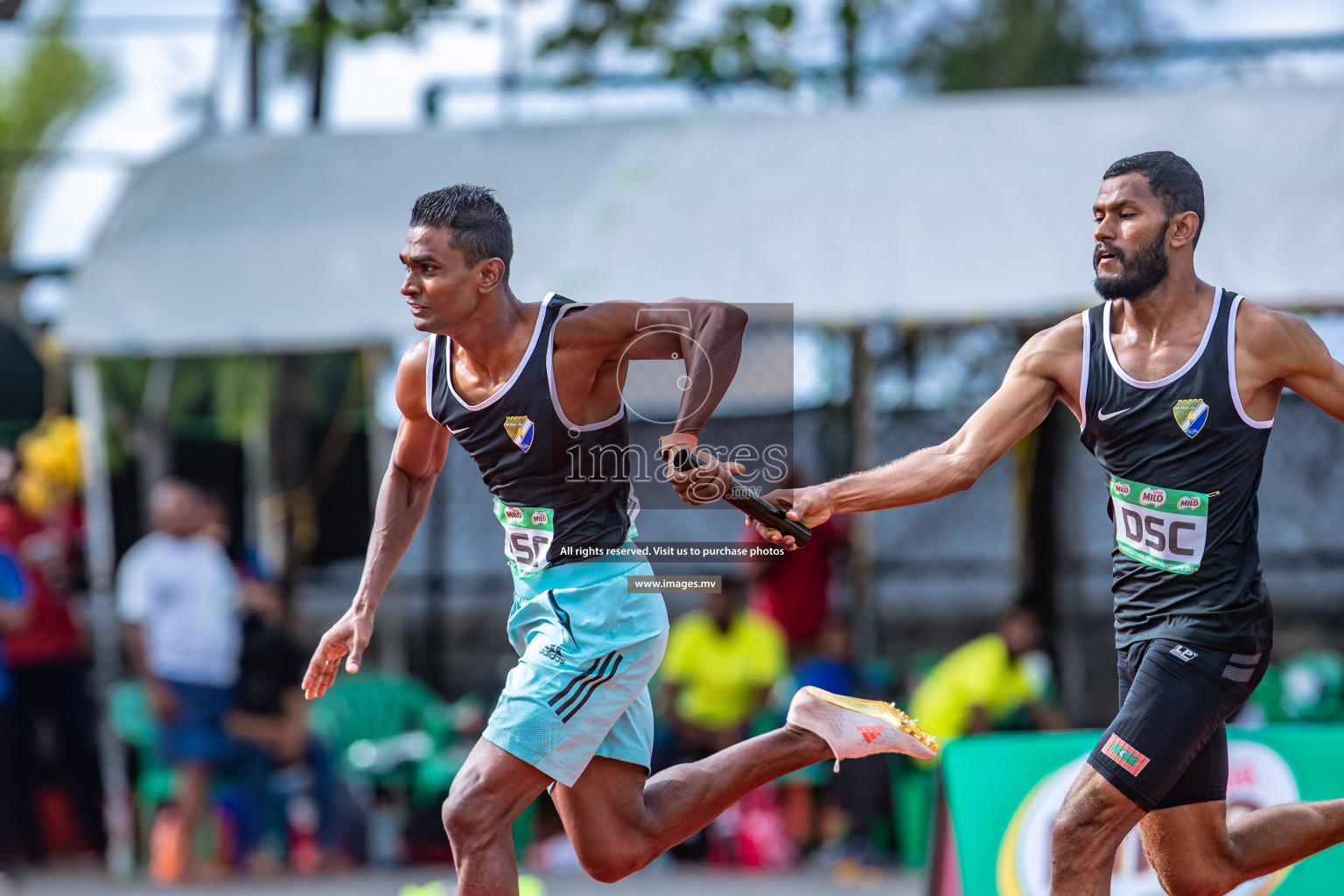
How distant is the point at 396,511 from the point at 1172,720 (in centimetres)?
237

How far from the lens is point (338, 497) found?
10.6 m

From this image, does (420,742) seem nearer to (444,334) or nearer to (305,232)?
(305,232)

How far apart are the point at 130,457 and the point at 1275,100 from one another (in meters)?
7.85

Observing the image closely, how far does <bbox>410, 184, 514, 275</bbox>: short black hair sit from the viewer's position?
4.01 m

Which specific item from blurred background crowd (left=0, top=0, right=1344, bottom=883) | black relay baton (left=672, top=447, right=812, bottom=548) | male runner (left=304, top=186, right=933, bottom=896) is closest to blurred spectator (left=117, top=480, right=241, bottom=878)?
blurred background crowd (left=0, top=0, right=1344, bottom=883)

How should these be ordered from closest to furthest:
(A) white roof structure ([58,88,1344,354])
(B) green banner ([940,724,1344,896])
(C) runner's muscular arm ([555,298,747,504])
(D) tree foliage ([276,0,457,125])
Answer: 1. (C) runner's muscular arm ([555,298,747,504])
2. (B) green banner ([940,724,1344,896])
3. (A) white roof structure ([58,88,1344,354])
4. (D) tree foliage ([276,0,457,125])

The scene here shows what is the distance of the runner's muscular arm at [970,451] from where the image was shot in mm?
3736

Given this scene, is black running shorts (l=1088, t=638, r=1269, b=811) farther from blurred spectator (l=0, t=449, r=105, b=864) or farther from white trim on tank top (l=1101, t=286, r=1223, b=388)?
blurred spectator (l=0, t=449, r=105, b=864)

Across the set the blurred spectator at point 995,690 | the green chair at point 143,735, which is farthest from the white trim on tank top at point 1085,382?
the green chair at point 143,735

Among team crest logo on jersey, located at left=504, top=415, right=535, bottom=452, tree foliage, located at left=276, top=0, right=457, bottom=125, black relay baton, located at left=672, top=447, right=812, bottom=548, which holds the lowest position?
black relay baton, located at left=672, top=447, right=812, bottom=548

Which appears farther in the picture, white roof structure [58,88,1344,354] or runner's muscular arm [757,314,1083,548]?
white roof structure [58,88,1344,354]

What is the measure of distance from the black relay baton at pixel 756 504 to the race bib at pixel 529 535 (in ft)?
1.87

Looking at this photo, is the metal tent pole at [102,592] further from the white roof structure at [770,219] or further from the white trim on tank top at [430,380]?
the white trim on tank top at [430,380]

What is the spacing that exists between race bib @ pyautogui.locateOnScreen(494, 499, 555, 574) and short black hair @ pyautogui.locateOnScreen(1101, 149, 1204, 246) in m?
1.86
